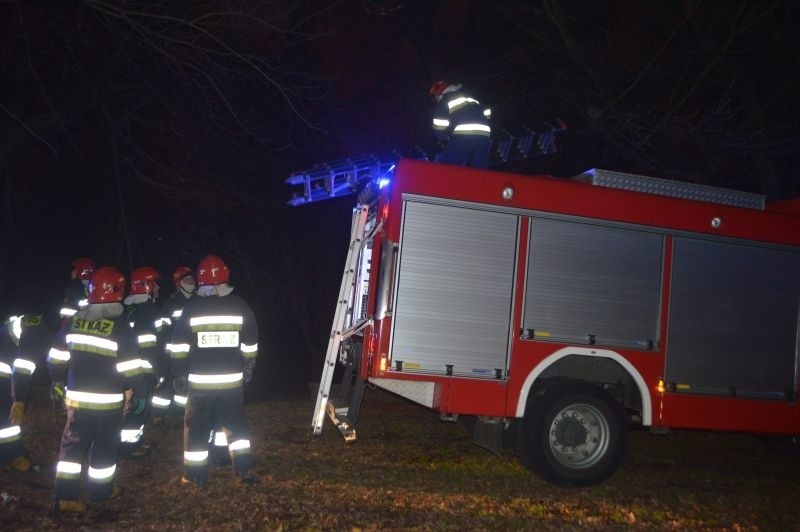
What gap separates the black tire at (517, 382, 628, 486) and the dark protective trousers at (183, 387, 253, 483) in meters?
2.35

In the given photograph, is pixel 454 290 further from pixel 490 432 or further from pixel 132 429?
pixel 132 429

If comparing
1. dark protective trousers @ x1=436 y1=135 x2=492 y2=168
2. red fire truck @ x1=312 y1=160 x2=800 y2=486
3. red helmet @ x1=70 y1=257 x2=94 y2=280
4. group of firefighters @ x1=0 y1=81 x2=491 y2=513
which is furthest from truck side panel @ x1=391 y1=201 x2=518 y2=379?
red helmet @ x1=70 y1=257 x2=94 y2=280

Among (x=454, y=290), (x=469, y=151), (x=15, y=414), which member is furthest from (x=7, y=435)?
(x=469, y=151)

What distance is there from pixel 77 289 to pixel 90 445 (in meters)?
2.47

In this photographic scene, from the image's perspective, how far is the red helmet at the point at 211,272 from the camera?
19.5 ft

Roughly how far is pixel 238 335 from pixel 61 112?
6451 mm

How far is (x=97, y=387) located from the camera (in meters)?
5.16

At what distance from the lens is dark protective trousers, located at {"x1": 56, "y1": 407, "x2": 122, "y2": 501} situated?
16.4ft

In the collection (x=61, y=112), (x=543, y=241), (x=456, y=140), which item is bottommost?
(x=543, y=241)

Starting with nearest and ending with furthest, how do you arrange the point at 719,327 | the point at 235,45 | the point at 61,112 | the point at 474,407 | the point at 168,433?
1. the point at 474,407
2. the point at 719,327
3. the point at 168,433
4. the point at 235,45
5. the point at 61,112

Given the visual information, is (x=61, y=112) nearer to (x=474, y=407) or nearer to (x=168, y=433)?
(x=168, y=433)

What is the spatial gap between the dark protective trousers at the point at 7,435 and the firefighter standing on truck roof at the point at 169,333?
5.44ft

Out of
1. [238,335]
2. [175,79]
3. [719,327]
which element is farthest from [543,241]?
[175,79]

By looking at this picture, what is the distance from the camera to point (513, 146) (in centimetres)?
1284
